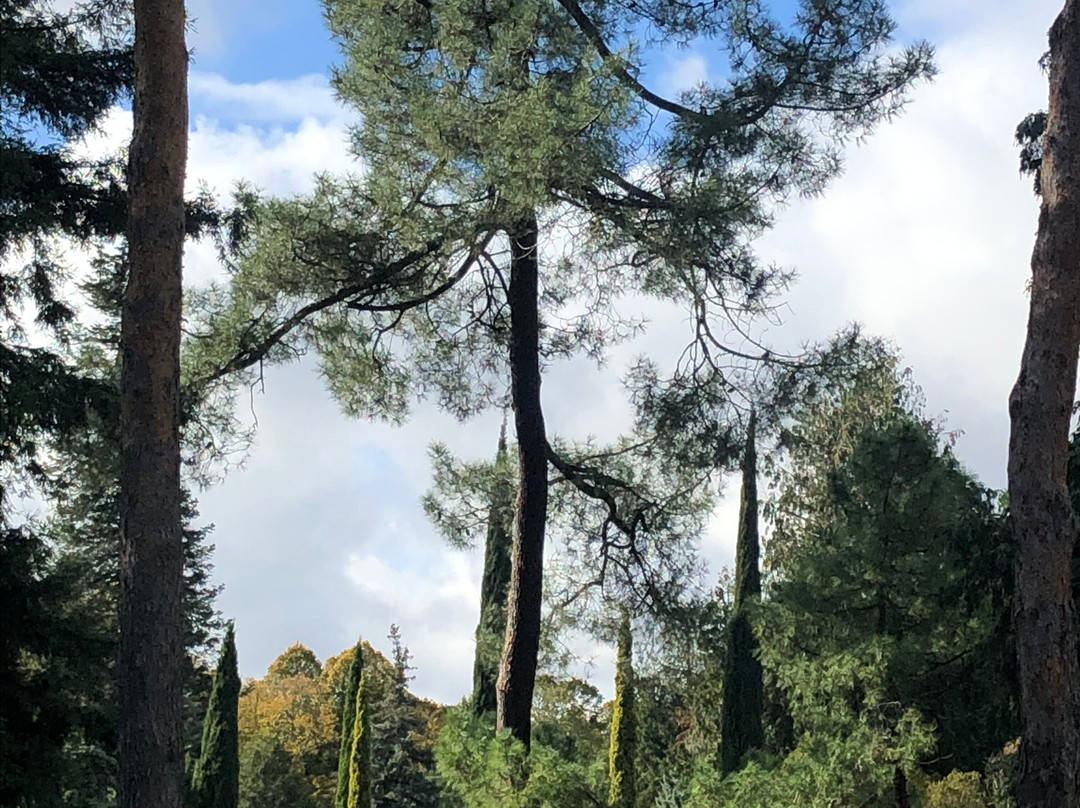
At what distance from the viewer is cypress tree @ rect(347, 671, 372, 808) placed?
21734 millimetres

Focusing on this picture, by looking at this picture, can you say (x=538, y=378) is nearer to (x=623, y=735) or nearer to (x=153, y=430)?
(x=153, y=430)

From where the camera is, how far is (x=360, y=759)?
21828 mm

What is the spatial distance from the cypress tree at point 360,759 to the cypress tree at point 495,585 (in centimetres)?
367

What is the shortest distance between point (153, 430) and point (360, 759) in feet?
51.0

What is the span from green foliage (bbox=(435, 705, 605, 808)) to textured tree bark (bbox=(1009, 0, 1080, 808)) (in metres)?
3.36

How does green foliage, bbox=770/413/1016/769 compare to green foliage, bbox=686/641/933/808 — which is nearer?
green foliage, bbox=686/641/933/808

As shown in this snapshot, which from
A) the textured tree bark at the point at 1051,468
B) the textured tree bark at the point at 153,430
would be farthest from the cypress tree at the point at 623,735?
the textured tree bark at the point at 153,430

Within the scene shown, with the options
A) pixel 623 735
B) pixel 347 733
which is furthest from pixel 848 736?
pixel 347 733

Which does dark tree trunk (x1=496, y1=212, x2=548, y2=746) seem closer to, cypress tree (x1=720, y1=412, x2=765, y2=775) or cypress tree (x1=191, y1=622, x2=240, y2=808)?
cypress tree (x1=720, y1=412, x2=765, y2=775)

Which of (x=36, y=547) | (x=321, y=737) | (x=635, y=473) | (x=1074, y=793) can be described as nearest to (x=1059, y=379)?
(x=1074, y=793)

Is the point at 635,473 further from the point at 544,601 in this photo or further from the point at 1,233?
the point at 1,233

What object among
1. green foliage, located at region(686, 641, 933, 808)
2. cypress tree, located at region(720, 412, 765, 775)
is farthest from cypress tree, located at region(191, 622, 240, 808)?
green foliage, located at region(686, 641, 933, 808)

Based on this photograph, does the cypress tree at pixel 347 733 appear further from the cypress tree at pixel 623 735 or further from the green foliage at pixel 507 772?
the green foliage at pixel 507 772

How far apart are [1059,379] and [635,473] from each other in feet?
17.0
